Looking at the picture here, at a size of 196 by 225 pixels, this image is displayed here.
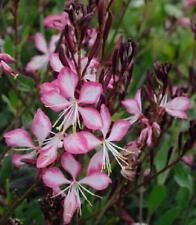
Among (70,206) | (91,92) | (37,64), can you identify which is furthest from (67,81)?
(37,64)

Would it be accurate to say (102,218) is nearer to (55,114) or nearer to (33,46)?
(55,114)

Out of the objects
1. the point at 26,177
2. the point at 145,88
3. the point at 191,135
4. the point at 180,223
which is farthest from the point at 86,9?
the point at 180,223

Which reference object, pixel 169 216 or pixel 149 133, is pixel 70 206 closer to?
pixel 149 133

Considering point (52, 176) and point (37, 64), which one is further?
point (37, 64)

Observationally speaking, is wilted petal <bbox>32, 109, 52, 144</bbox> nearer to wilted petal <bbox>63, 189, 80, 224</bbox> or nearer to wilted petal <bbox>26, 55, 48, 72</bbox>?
wilted petal <bbox>63, 189, 80, 224</bbox>

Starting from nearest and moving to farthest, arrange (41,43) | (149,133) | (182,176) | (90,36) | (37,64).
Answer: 1. (149,133)
2. (90,36)
3. (182,176)
4. (37,64)
5. (41,43)
